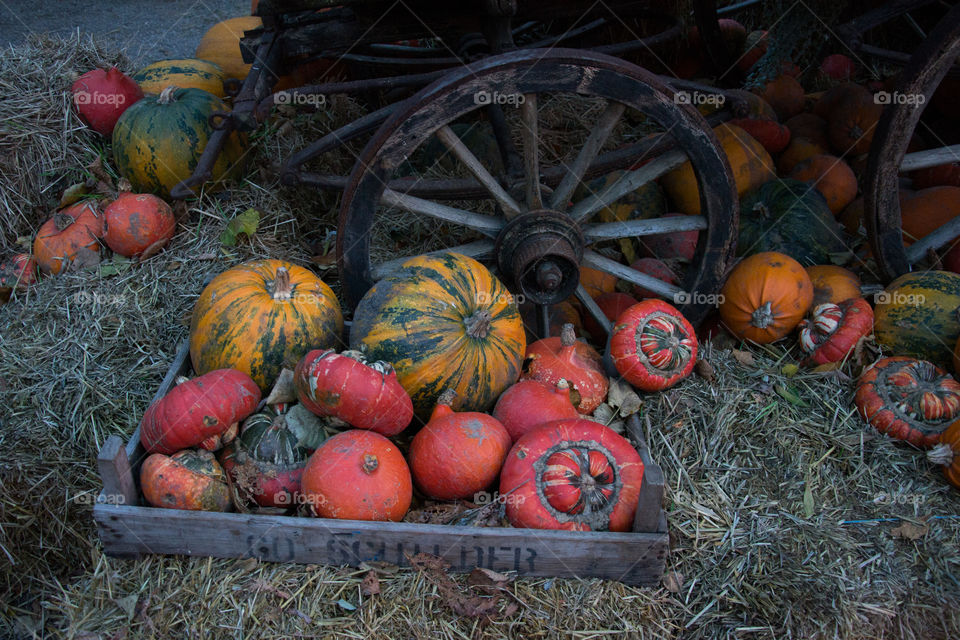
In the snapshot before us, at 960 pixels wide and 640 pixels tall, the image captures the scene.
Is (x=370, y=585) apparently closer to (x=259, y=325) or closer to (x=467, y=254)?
(x=259, y=325)

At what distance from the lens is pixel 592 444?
241 centimetres

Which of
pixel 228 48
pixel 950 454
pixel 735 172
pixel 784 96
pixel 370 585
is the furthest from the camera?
pixel 228 48

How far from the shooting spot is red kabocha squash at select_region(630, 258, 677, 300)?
350 centimetres

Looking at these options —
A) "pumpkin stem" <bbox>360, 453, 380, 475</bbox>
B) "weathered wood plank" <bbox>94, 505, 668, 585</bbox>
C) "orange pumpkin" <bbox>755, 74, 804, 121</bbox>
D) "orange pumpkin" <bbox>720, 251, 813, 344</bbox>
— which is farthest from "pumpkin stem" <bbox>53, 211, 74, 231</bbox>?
"orange pumpkin" <bbox>755, 74, 804, 121</bbox>

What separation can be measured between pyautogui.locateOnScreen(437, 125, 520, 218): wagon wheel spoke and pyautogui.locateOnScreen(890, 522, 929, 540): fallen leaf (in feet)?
6.21

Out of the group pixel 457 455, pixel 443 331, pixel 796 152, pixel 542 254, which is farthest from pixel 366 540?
pixel 796 152

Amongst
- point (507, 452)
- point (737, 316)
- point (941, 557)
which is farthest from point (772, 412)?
point (507, 452)

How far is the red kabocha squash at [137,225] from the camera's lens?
11.6 ft

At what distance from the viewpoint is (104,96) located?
4.05 meters

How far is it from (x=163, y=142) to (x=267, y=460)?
2.12 metres

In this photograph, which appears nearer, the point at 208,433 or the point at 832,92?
the point at 208,433

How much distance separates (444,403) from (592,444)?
57cm

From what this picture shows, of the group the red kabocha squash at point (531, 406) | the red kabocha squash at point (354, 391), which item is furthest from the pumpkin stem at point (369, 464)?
the red kabocha squash at point (531, 406)

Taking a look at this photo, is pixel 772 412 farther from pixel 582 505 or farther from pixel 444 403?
pixel 444 403
